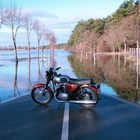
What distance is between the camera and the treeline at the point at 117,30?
75.8m

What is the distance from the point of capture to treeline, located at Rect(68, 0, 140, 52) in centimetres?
7575

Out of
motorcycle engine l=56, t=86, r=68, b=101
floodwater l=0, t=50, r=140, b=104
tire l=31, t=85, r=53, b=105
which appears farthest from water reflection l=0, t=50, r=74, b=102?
motorcycle engine l=56, t=86, r=68, b=101

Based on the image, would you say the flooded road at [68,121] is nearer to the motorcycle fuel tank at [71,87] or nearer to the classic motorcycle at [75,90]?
the classic motorcycle at [75,90]

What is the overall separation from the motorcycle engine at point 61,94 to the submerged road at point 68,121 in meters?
0.26

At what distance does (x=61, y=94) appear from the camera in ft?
40.0

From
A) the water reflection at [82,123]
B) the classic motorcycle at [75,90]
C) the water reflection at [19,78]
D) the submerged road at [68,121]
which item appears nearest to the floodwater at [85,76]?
the water reflection at [19,78]

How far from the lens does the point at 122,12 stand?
102688mm

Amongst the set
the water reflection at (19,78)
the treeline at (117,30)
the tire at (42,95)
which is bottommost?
the water reflection at (19,78)

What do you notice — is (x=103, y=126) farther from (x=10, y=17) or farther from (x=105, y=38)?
(x=105, y=38)

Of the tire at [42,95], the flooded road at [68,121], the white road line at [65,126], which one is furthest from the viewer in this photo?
the tire at [42,95]

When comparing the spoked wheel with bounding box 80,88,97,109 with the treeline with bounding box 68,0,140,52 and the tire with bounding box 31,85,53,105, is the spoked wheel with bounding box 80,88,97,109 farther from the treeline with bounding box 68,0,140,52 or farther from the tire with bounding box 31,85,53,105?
the treeline with bounding box 68,0,140,52

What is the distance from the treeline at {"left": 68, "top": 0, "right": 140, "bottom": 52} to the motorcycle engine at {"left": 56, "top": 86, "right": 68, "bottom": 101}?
54.6m

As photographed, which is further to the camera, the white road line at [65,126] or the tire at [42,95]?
the tire at [42,95]

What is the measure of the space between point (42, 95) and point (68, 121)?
340 cm
